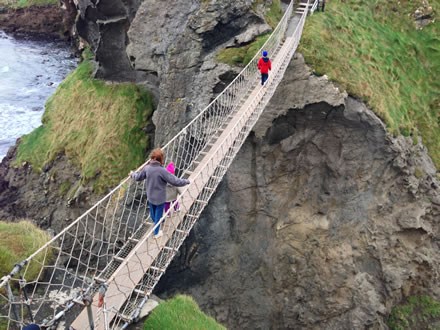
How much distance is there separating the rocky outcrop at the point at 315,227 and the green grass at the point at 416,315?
365mm

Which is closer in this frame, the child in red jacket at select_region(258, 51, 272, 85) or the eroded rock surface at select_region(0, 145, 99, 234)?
the child in red jacket at select_region(258, 51, 272, 85)

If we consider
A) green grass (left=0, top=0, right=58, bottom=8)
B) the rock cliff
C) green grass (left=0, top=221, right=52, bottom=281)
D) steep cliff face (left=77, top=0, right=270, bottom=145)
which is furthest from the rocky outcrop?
green grass (left=0, top=0, right=58, bottom=8)

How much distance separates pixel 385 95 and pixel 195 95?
6.02 metres

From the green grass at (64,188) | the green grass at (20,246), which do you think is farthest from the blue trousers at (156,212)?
the green grass at (64,188)

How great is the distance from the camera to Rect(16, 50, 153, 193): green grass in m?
13.8

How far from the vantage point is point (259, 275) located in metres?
11.3

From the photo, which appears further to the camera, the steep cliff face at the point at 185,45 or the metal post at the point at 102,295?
the steep cliff face at the point at 185,45

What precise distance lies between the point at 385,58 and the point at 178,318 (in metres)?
11.8

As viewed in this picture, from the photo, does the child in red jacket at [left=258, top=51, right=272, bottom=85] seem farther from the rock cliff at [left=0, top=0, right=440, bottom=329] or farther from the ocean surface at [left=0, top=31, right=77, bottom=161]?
the ocean surface at [left=0, top=31, right=77, bottom=161]

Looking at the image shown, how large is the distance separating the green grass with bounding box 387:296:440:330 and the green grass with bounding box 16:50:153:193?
33.0 feet

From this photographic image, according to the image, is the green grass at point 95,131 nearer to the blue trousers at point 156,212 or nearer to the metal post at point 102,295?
the blue trousers at point 156,212

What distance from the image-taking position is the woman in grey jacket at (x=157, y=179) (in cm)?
506

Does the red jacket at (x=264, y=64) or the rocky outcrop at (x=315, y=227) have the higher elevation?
the red jacket at (x=264, y=64)

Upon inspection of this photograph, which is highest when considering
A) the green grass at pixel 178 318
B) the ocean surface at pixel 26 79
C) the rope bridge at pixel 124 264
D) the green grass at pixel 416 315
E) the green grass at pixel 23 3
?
the green grass at pixel 23 3
